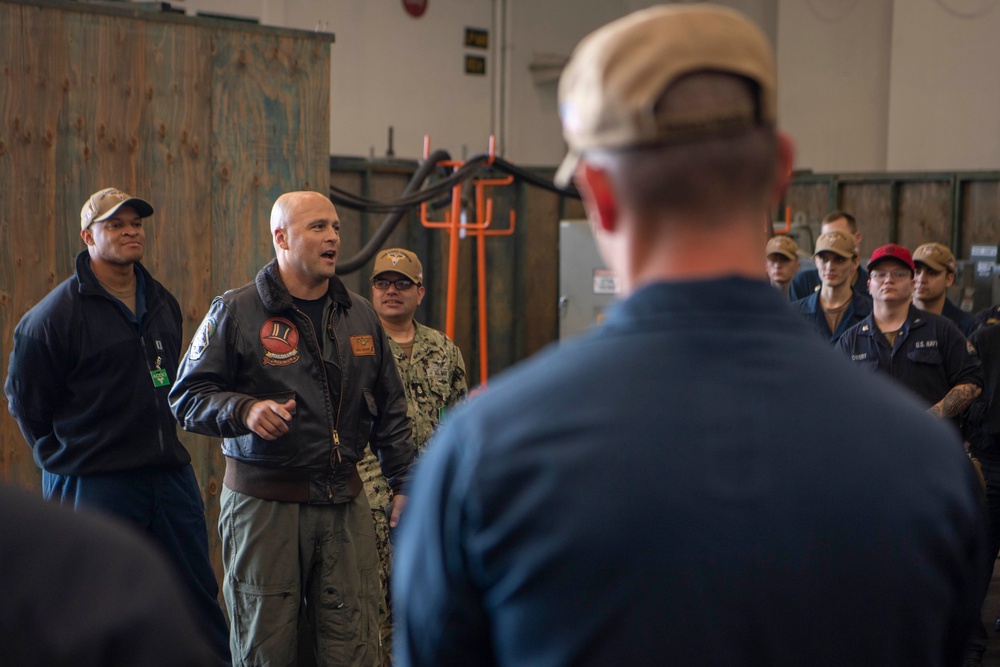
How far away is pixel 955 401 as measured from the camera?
473 cm

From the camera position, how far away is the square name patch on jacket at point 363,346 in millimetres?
3973

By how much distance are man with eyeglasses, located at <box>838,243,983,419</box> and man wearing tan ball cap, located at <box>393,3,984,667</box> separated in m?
3.99

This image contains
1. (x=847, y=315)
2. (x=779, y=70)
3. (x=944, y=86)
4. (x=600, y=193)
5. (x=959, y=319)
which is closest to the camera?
(x=600, y=193)

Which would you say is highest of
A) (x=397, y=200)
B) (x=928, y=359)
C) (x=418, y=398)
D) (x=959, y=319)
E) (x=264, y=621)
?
(x=397, y=200)

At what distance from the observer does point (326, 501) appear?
3.82 metres

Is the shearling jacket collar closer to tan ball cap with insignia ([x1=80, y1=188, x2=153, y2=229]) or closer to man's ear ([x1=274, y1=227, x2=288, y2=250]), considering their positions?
man's ear ([x1=274, y1=227, x2=288, y2=250])

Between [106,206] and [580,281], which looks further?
[580,281]

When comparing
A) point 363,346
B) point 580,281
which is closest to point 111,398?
point 363,346

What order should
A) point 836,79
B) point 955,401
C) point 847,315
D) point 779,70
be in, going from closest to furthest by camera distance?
point 955,401, point 847,315, point 836,79, point 779,70

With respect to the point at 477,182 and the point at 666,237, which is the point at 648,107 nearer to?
the point at 666,237

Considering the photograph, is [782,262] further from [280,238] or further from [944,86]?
[944,86]

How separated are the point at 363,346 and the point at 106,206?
4.76ft

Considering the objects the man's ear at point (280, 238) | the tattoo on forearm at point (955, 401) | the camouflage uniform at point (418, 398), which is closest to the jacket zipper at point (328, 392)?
the man's ear at point (280, 238)

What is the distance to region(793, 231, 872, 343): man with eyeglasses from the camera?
580cm
